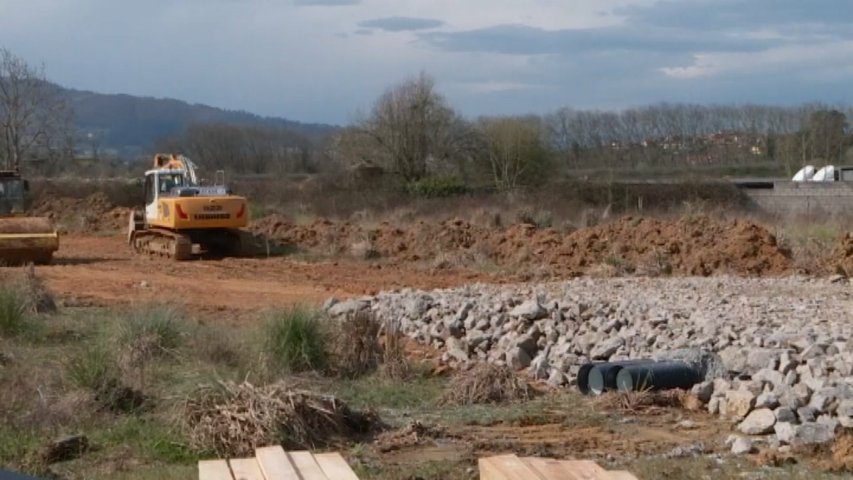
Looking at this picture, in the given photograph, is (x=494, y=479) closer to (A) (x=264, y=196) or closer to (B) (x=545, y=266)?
(B) (x=545, y=266)

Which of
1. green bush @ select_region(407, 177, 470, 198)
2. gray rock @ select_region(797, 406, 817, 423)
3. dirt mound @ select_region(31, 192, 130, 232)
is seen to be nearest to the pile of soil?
dirt mound @ select_region(31, 192, 130, 232)

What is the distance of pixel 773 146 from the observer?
252 ft

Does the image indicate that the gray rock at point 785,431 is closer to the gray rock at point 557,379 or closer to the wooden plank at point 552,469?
the gray rock at point 557,379

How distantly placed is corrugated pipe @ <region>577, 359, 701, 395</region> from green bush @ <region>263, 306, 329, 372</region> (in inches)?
105

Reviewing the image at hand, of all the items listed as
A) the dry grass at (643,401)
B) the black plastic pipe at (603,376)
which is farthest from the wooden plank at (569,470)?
the black plastic pipe at (603,376)

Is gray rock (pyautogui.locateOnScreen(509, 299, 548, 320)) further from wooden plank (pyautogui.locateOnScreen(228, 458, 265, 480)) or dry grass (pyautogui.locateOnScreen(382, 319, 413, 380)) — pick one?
wooden plank (pyautogui.locateOnScreen(228, 458, 265, 480))

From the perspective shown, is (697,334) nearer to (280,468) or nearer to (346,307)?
(346,307)

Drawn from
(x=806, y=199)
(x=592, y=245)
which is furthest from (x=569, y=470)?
(x=806, y=199)

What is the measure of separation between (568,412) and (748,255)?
13.3 meters

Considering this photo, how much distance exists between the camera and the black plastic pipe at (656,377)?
1151cm

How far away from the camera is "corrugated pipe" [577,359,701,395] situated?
11.5 meters

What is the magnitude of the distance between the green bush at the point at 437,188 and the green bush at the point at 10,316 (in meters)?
33.3

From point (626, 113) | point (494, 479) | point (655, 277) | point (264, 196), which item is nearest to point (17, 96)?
point (264, 196)

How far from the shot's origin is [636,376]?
11.5 meters
